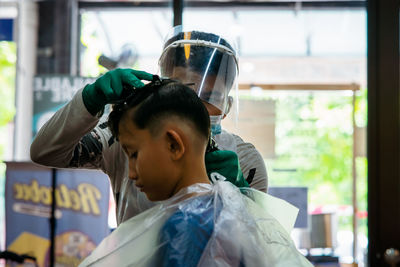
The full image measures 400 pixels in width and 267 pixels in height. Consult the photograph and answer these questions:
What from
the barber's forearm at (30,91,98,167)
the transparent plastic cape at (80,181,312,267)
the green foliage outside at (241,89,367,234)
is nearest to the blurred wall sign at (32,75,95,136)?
the green foliage outside at (241,89,367,234)

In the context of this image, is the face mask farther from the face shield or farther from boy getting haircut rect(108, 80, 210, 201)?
boy getting haircut rect(108, 80, 210, 201)

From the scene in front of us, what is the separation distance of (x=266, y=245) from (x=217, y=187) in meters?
0.15

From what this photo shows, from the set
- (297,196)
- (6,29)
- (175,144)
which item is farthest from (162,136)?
(6,29)

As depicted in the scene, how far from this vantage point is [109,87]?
113 centimetres

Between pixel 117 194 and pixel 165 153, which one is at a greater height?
pixel 165 153

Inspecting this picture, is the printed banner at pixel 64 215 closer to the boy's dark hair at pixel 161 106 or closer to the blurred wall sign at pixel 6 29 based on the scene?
the blurred wall sign at pixel 6 29

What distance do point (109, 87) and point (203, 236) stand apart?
1.14ft

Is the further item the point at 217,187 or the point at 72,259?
the point at 72,259

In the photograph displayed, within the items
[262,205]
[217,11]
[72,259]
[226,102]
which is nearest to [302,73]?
[217,11]

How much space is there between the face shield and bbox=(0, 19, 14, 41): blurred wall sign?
2210 millimetres

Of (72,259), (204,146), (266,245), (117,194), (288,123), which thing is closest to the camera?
(266,245)

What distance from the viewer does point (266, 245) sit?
42.1 inches

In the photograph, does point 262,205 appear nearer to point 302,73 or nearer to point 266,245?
point 266,245

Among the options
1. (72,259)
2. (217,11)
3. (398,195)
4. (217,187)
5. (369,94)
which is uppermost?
(217,11)
